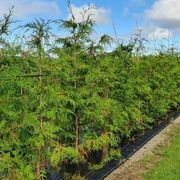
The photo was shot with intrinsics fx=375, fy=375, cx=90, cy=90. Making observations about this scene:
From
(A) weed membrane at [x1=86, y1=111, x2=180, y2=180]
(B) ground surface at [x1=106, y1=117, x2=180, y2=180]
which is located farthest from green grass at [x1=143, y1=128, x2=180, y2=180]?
(A) weed membrane at [x1=86, y1=111, x2=180, y2=180]

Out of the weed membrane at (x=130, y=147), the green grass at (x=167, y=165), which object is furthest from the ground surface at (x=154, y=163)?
the weed membrane at (x=130, y=147)

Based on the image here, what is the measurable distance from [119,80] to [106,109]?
58.8 inches

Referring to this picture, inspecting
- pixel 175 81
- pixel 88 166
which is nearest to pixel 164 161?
pixel 88 166

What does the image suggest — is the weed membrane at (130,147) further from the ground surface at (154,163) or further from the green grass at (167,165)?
the green grass at (167,165)

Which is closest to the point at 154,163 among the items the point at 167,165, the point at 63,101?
the point at 167,165

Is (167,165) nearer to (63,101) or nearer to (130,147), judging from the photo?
(130,147)

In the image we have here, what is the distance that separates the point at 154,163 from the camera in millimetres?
→ 8703

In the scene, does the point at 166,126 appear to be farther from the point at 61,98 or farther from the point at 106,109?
the point at 61,98

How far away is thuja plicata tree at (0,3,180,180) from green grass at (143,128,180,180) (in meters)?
0.94

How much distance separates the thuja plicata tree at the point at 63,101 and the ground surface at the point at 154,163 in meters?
0.48

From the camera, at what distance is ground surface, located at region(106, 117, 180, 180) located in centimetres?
782

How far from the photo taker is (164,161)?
347 inches

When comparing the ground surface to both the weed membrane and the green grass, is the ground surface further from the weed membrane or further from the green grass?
the weed membrane

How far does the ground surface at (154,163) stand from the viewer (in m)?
7.82
